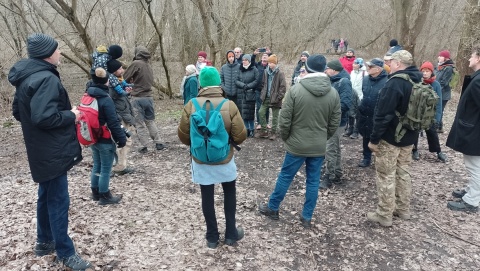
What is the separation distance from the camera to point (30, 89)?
113 inches

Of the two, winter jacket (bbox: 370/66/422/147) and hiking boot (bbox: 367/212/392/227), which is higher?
winter jacket (bbox: 370/66/422/147)

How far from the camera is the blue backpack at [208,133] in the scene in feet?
10.9

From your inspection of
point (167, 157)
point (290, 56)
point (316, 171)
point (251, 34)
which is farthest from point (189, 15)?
point (316, 171)

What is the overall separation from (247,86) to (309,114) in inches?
156

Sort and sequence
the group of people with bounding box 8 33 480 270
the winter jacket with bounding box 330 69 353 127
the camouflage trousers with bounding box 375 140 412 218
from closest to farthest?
the group of people with bounding box 8 33 480 270
the camouflage trousers with bounding box 375 140 412 218
the winter jacket with bounding box 330 69 353 127

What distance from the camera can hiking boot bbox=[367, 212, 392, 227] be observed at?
446cm

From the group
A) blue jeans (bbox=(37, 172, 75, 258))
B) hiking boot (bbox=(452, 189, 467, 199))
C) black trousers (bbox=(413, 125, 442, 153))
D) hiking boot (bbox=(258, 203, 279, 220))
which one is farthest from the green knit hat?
black trousers (bbox=(413, 125, 442, 153))

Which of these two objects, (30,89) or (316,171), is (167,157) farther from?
(30,89)

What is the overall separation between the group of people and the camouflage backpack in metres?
0.08

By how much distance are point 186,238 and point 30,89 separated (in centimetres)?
235

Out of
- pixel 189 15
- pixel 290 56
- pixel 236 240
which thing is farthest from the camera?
pixel 290 56

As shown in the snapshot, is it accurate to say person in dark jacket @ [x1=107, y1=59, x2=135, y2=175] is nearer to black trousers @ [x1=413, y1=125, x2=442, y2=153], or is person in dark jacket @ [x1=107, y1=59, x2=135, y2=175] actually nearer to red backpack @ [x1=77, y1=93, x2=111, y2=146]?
red backpack @ [x1=77, y1=93, x2=111, y2=146]

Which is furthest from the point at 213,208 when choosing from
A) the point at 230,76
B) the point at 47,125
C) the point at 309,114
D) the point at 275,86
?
the point at 230,76

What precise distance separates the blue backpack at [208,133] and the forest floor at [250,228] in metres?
1.24
